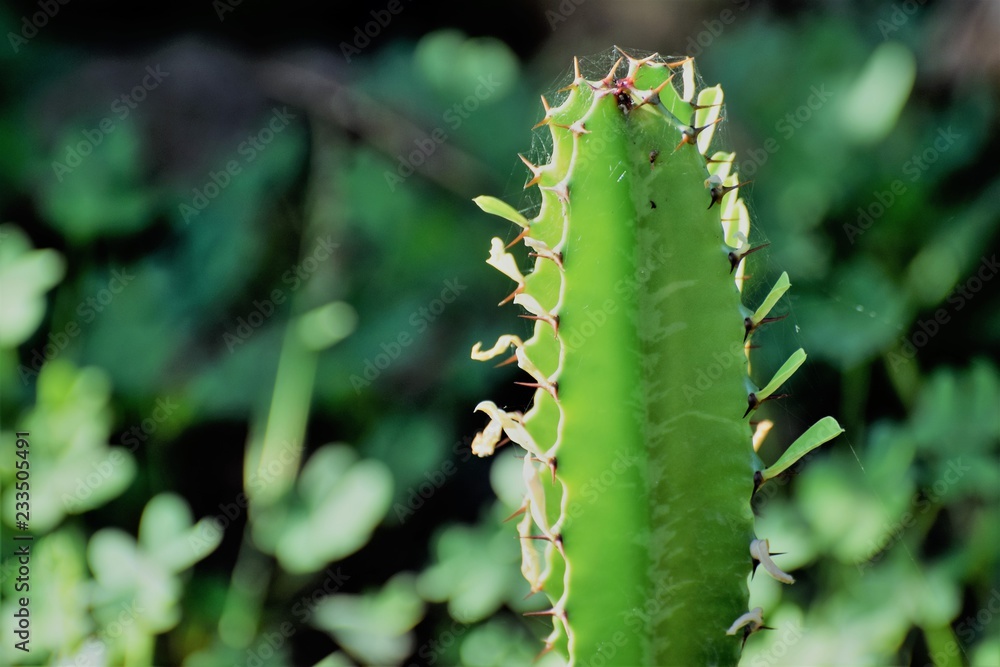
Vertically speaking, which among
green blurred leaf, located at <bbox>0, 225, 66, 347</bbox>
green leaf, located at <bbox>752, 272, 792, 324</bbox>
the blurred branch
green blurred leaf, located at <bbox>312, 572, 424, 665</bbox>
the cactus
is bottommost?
green blurred leaf, located at <bbox>312, 572, 424, 665</bbox>

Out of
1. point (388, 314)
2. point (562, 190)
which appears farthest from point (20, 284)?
point (562, 190)

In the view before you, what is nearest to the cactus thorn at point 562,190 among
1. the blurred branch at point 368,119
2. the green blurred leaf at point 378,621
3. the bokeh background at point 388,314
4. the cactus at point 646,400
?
the cactus at point 646,400

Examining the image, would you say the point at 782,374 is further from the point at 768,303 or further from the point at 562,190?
the point at 562,190

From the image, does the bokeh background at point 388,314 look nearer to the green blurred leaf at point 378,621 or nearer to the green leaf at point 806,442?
the green blurred leaf at point 378,621

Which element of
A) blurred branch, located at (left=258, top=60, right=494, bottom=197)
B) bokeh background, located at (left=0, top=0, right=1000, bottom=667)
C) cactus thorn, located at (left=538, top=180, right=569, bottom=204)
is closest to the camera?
cactus thorn, located at (left=538, top=180, right=569, bottom=204)

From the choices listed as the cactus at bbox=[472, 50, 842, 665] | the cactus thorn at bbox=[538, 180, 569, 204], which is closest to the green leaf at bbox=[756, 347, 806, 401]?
the cactus at bbox=[472, 50, 842, 665]

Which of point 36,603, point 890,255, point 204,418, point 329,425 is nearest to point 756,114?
point 890,255

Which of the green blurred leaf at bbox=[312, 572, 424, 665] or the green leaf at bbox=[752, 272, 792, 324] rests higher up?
the green leaf at bbox=[752, 272, 792, 324]

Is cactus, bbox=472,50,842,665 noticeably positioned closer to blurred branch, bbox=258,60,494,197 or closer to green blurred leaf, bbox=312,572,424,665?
green blurred leaf, bbox=312,572,424,665
